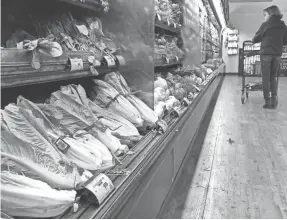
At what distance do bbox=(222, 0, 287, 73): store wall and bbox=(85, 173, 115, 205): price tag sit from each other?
15774 millimetres

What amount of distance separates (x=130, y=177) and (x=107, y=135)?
337 mm

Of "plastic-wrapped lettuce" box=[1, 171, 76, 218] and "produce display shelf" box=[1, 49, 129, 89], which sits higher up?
"produce display shelf" box=[1, 49, 129, 89]

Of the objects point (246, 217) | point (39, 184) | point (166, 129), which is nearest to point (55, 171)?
point (39, 184)

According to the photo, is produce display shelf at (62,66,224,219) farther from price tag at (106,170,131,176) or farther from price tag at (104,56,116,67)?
price tag at (104,56,116,67)

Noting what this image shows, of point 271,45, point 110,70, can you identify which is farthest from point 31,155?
point 271,45

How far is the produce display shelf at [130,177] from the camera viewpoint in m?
1.13

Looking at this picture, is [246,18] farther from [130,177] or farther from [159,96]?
[130,177]

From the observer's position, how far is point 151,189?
5.40ft

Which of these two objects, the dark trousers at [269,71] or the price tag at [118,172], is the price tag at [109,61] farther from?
the dark trousers at [269,71]

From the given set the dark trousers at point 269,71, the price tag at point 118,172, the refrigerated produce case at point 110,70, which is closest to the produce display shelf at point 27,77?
the refrigerated produce case at point 110,70

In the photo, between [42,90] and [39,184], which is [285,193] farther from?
[39,184]

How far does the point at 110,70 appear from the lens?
7.97 ft

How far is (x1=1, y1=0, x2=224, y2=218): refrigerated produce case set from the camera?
1269 millimetres

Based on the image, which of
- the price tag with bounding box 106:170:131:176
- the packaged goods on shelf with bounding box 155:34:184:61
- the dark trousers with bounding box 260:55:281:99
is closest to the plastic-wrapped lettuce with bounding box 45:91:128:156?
the price tag with bounding box 106:170:131:176
